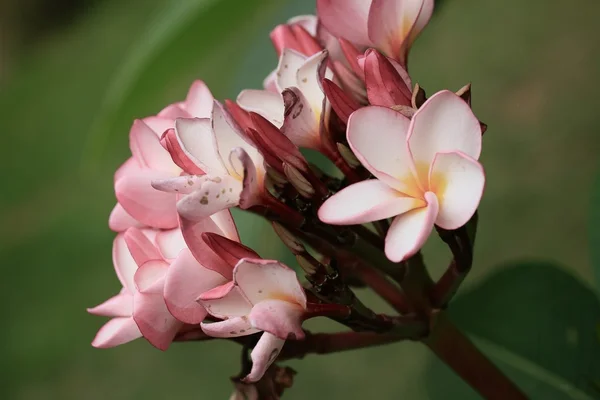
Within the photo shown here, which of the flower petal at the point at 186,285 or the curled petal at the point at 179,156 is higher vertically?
the curled petal at the point at 179,156

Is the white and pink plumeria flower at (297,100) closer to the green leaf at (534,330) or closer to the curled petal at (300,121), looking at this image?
the curled petal at (300,121)

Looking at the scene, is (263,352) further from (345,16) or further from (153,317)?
(345,16)

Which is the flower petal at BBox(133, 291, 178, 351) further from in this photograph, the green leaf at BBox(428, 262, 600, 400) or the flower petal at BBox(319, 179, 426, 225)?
the green leaf at BBox(428, 262, 600, 400)

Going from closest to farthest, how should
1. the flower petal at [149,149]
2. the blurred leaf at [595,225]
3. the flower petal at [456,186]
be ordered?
the flower petal at [456,186] < the flower petal at [149,149] < the blurred leaf at [595,225]

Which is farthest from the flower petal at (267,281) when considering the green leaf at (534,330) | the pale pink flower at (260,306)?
the green leaf at (534,330)

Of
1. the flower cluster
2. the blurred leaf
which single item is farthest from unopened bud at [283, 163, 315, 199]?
the blurred leaf

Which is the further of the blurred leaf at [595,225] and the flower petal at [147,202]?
the blurred leaf at [595,225]

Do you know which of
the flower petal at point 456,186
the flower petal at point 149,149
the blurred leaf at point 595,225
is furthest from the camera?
the blurred leaf at point 595,225
